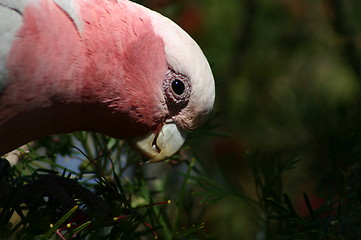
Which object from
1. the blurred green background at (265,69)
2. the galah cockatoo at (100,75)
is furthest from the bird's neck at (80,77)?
the blurred green background at (265,69)

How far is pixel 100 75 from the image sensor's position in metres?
1.39

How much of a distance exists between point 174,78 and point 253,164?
0.31 m

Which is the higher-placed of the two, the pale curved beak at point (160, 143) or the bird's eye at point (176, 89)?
the bird's eye at point (176, 89)

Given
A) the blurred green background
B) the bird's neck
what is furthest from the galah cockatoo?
the blurred green background

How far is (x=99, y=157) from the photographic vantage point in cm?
156

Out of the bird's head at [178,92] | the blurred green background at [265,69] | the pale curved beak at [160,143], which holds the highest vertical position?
the bird's head at [178,92]

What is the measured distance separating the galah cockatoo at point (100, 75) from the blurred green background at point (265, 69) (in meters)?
0.81

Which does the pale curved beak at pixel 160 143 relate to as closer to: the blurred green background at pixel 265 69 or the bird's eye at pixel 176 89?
the bird's eye at pixel 176 89

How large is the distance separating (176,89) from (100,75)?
7.6 inches

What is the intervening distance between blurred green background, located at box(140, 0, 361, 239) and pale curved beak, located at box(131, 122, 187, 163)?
0.79 meters

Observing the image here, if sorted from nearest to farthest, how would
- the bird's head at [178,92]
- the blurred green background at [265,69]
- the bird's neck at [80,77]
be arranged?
the bird's neck at [80,77], the bird's head at [178,92], the blurred green background at [265,69]

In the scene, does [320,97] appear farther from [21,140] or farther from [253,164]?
[21,140]

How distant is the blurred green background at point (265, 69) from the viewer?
237cm

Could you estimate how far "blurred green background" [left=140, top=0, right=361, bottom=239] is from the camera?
7.76 ft
